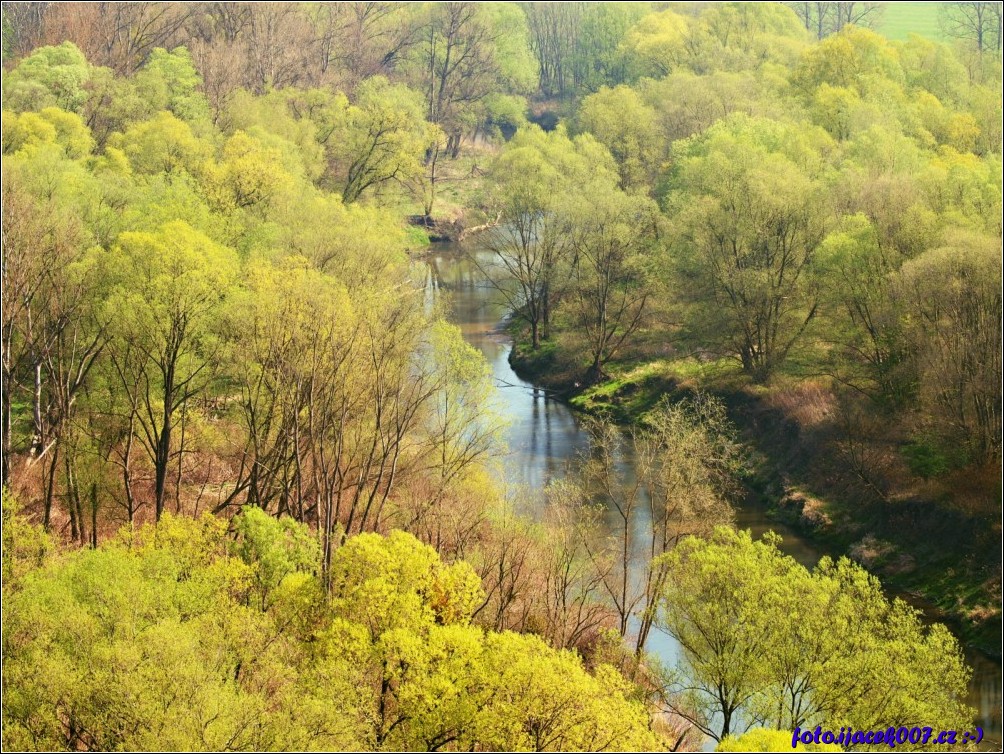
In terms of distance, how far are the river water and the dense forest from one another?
1107 millimetres

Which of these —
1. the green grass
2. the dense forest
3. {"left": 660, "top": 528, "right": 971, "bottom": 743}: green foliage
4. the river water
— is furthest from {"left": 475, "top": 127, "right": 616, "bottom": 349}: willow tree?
{"left": 660, "top": 528, "right": 971, "bottom": 743}: green foliage

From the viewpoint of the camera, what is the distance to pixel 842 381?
153ft

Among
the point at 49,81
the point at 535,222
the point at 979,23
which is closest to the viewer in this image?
the point at 535,222

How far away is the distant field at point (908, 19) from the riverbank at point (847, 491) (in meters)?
88.4

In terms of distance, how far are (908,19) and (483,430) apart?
114794 mm

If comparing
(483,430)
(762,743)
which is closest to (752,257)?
(483,430)

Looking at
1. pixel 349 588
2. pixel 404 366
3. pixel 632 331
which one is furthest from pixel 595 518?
pixel 632 331

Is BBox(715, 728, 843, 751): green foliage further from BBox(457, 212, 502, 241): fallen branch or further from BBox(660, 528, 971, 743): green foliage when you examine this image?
BBox(457, 212, 502, 241): fallen branch

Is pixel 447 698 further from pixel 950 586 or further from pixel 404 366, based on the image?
pixel 950 586

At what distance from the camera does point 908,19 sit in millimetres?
134250

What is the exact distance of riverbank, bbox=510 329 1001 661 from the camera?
115 ft

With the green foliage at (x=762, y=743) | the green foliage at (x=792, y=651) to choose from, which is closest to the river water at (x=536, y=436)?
the green foliage at (x=792, y=651)

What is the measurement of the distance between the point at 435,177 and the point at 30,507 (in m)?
76.8

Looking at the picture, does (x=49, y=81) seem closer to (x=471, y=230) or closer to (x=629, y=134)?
(x=471, y=230)
